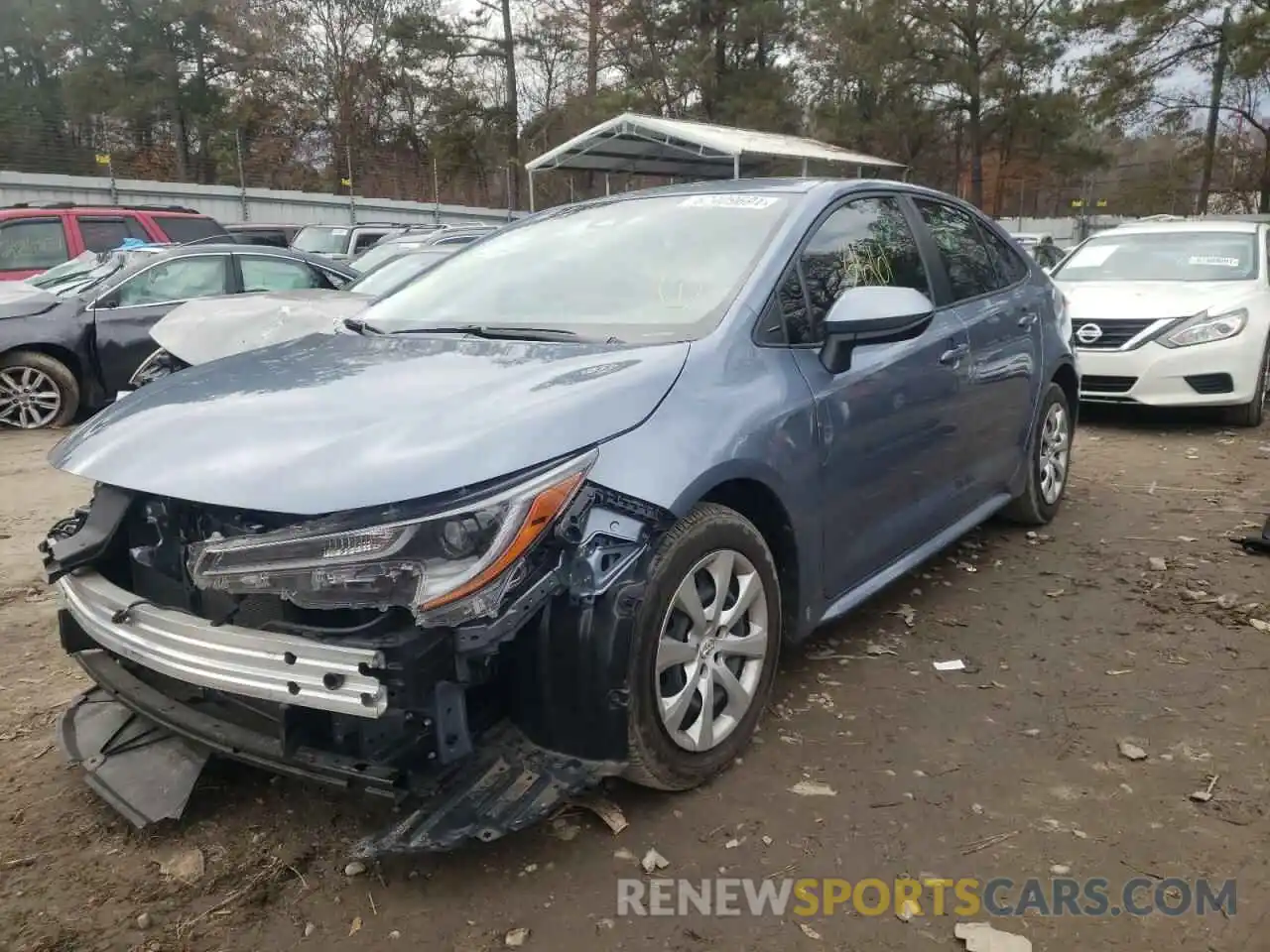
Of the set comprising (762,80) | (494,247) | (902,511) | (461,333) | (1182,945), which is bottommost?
(1182,945)

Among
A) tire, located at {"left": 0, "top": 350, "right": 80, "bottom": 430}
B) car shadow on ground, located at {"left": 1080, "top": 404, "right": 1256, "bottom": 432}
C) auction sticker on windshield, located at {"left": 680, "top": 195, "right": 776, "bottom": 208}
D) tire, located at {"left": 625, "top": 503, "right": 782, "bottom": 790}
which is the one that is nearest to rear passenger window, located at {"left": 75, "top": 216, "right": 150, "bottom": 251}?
tire, located at {"left": 0, "top": 350, "right": 80, "bottom": 430}

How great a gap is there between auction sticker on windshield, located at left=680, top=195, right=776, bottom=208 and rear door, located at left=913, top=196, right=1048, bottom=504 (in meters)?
0.91

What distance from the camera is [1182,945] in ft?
6.77

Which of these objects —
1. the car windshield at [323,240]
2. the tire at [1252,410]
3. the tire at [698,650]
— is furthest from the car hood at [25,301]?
the tire at [1252,410]

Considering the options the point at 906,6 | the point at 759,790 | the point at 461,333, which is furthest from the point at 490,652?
the point at 906,6

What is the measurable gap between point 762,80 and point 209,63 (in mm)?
19288

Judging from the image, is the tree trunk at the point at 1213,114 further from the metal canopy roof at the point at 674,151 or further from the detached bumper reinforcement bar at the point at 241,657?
the detached bumper reinforcement bar at the point at 241,657

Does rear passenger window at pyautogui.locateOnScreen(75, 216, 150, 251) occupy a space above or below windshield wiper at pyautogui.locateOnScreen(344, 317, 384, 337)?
above

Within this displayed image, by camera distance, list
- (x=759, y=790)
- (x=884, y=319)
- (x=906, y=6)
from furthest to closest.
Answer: (x=906, y=6), (x=884, y=319), (x=759, y=790)

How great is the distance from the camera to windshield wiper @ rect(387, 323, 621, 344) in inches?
110

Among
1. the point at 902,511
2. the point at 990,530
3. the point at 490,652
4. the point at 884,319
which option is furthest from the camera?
the point at 990,530

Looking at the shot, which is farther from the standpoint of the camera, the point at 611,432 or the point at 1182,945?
the point at 611,432

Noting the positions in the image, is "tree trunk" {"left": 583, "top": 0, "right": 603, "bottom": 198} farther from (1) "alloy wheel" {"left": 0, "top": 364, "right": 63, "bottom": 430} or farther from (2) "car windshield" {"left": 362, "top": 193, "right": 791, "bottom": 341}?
(2) "car windshield" {"left": 362, "top": 193, "right": 791, "bottom": 341}

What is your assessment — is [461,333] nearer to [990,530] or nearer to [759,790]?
[759,790]
